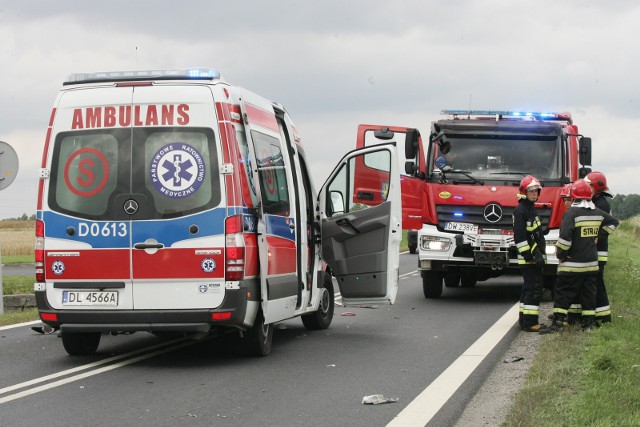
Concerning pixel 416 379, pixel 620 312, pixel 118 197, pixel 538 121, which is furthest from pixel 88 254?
pixel 538 121

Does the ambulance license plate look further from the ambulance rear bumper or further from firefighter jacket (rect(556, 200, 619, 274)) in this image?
firefighter jacket (rect(556, 200, 619, 274))

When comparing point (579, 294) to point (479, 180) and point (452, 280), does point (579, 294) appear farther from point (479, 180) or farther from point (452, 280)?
point (452, 280)

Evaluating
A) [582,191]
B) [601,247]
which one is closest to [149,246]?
[582,191]

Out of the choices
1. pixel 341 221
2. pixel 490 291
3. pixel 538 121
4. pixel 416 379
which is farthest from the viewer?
pixel 490 291

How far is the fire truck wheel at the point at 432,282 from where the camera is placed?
640 inches

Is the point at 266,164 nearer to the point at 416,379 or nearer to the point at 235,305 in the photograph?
the point at 235,305

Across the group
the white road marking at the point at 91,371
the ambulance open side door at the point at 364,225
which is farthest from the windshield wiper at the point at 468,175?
the white road marking at the point at 91,371

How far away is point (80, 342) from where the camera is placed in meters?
9.40

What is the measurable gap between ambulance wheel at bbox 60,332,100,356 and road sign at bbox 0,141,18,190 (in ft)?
19.2

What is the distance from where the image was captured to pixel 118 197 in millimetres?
8688

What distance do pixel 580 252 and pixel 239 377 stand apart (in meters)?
4.73

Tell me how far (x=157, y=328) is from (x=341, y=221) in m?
3.10

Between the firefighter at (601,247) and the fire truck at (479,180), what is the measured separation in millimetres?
2593

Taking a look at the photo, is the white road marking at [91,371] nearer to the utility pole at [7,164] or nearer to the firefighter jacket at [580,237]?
the firefighter jacket at [580,237]
